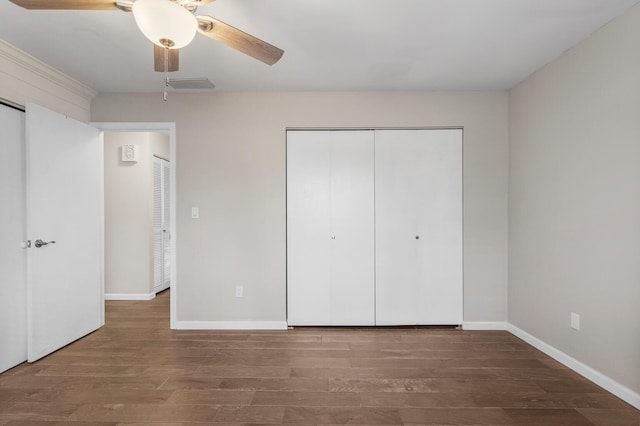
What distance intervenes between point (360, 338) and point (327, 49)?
2.55 m

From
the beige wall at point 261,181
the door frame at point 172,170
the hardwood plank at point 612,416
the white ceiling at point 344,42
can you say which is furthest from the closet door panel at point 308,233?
the hardwood plank at point 612,416

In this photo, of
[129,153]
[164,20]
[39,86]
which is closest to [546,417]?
[164,20]

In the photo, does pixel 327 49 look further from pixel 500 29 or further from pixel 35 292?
pixel 35 292

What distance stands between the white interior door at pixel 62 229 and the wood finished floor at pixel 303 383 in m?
0.23

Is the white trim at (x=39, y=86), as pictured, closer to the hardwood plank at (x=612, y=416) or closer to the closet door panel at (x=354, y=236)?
the closet door panel at (x=354, y=236)

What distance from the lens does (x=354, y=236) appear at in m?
3.39

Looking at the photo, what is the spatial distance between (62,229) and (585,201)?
425cm

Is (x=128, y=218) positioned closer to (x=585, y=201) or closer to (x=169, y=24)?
(x=169, y=24)

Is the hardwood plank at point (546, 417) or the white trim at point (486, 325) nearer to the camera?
the hardwood plank at point (546, 417)

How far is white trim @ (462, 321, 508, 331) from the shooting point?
3338 mm

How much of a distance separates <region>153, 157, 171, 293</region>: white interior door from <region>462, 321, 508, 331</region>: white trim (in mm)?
4081

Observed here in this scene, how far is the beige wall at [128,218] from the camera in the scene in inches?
176

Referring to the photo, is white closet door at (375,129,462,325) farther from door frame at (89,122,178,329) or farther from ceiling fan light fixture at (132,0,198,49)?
ceiling fan light fixture at (132,0,198,49)

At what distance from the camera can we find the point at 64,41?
2402mm
